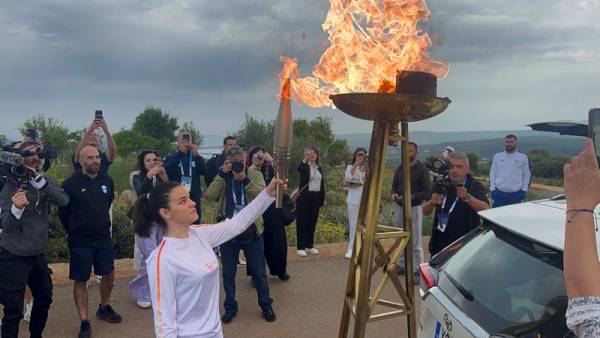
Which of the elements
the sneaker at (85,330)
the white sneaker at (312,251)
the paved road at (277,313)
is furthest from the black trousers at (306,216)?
the sneaker at (85,330)

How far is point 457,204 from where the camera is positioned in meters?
5.52

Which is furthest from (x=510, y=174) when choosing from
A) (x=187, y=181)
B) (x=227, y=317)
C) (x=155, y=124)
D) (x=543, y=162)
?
(x=155, y=124)

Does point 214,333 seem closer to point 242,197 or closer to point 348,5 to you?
point 348,5

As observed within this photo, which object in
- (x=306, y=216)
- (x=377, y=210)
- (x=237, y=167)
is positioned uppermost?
(x=237, y=167)

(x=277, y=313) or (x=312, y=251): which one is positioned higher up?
(x=312, y=251)

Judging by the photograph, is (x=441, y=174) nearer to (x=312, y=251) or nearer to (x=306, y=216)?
(x=306, y=216)

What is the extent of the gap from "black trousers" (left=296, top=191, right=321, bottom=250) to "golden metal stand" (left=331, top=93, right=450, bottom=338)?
4525 millimetres

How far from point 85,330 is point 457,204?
4214mm

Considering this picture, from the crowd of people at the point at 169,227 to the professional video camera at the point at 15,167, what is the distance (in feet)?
0.06

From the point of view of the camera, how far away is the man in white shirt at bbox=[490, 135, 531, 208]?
9188mm

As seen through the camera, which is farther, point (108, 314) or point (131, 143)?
point (131, 143)

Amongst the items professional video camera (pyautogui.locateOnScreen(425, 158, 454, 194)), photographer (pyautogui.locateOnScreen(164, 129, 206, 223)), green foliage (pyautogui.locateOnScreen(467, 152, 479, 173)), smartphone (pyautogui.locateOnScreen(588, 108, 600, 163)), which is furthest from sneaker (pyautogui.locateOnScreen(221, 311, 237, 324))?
green foliage (pyautogui.locateOnScreen(467, 152, 479, 173))

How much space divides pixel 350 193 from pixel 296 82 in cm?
511

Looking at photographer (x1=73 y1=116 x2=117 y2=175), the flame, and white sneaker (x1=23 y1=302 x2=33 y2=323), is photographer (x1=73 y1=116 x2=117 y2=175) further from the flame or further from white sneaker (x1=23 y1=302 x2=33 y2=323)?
the flame
